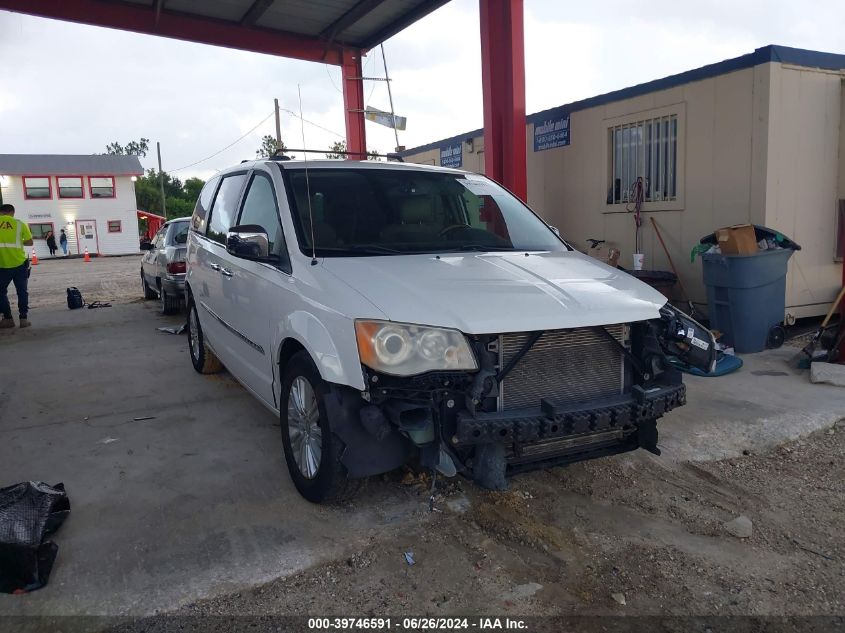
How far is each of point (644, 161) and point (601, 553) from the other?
695 cm

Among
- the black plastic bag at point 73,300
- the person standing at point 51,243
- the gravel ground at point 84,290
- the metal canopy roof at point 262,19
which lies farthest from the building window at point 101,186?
the metal canopy roof at point 262,19

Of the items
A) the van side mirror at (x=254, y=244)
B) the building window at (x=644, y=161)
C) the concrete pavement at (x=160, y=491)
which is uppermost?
the building window at (x=644, y=161)

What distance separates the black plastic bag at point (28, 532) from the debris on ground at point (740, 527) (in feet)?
10.7

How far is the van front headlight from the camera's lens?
3.04m

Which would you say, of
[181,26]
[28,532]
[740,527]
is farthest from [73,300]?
[740,527]

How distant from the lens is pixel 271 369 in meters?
4.05

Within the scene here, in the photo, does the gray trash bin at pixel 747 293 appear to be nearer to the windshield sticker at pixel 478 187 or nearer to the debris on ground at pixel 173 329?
the windshield sticker at pixel 478 187

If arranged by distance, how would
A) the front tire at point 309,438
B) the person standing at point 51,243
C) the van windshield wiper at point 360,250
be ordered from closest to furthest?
the front tire at point 309,438 < the van windshield wiper at point 360,250 < the person standing at point 51,243

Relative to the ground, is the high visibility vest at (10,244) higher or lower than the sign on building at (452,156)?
lower

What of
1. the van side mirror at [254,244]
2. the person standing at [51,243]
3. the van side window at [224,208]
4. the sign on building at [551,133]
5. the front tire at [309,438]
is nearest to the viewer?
the front tire at [309,438]

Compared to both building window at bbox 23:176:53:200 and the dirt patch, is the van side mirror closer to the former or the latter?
the dirt patch

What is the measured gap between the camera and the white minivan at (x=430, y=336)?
3.07 m

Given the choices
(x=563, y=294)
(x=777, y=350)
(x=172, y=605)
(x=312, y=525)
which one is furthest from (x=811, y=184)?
(x=172, y=605)

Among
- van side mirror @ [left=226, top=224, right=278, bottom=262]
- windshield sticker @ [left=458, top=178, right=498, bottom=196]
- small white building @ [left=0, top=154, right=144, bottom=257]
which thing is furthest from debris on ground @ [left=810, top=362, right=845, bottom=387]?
small white building @ [left=0, top=154, right=144, bottom=257]
